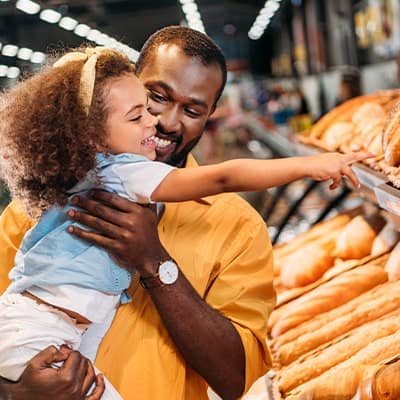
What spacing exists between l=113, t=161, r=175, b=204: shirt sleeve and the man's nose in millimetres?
278

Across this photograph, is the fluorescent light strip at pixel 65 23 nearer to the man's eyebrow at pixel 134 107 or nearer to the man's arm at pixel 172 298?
the man's eyebrow at pixel 134 107

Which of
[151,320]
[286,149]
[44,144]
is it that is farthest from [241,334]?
[286,149]

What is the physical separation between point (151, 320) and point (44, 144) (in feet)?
1.69

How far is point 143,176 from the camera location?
5.99ft

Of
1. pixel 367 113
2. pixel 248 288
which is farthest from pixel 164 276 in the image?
pixel 367 113

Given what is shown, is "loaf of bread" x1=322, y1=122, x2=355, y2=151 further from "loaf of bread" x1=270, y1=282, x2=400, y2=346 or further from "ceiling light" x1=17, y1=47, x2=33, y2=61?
"ceiling light" x1=17, y1=47, x2=33, y2=61

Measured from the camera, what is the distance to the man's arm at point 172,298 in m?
1.83

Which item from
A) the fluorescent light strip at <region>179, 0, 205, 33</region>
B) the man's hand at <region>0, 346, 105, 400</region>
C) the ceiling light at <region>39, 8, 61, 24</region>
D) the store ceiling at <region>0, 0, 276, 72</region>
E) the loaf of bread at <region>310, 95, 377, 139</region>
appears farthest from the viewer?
the fluorescent light strip at <region>179, 0, 205, 33</region>

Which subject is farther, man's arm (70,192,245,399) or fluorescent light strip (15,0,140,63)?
fluorescent light strip (15,0,140,63)

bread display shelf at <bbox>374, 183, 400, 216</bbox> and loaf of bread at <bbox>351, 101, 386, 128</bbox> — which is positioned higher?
bread display shelf at <bbox>374, 183, 400, 216</bbox>

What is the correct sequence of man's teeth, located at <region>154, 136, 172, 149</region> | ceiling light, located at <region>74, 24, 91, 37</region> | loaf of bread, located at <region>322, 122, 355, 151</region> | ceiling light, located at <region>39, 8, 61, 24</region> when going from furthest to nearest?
1. loaf of bread, located at <region>322, 122, 355, 151</region>
2. ceiling light, located at <region>74, 24, 91, 37</region>
3. ceiling light, located at <region>39, 8, 61, 24</region>
4. man's teeth, located at <region>154, 136, 172, 149</region>

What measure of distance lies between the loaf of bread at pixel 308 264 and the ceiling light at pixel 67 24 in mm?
1346

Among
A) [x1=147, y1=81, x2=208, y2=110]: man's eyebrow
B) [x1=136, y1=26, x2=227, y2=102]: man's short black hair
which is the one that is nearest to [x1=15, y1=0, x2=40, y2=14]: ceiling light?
[x1=136, y1=26, x2=227, y2=102]: man's short black hair

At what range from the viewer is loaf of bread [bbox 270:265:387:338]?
2.89 meters
